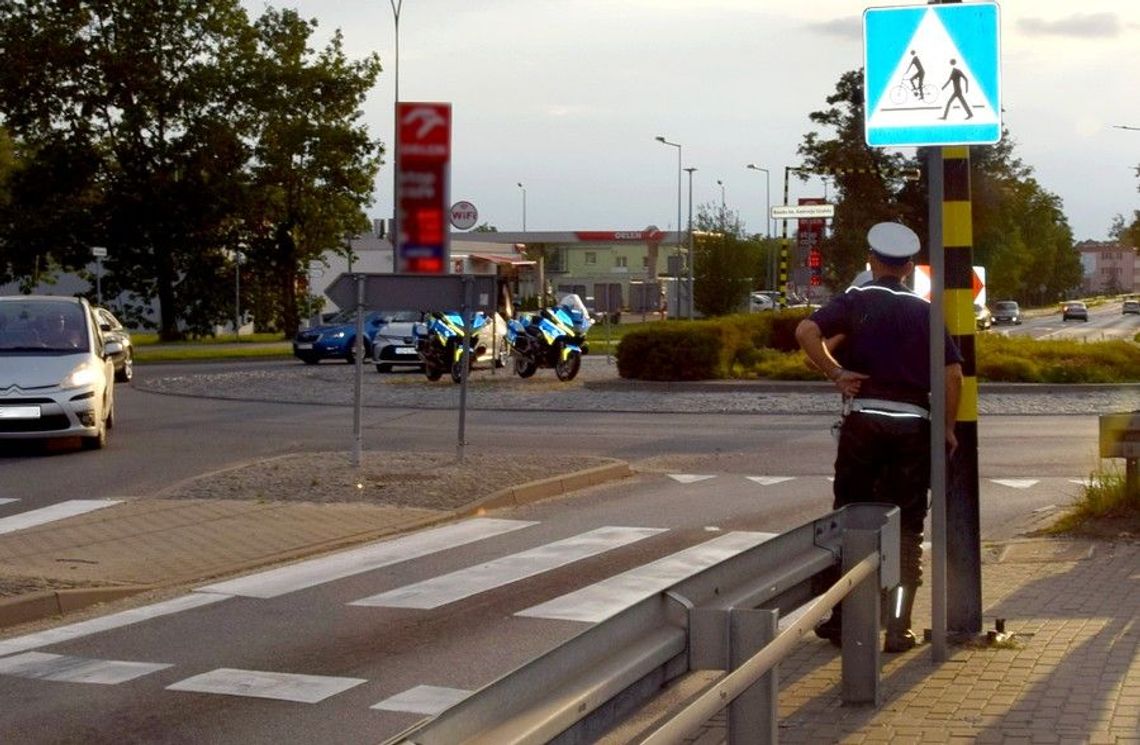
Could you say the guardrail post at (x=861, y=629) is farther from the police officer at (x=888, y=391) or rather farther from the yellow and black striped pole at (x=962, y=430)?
the yellow and black striped pole at (x=962, y=430)

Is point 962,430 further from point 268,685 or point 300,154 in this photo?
point 300,154

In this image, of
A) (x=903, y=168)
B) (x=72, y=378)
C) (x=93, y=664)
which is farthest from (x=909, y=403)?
(x=903, y=168)

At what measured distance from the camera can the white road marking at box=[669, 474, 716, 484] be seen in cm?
1724

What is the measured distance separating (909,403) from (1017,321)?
352ft

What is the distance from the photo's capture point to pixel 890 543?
22.8ft

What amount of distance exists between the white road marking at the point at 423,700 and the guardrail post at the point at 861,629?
4.90 feet

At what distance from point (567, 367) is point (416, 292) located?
17.6 m

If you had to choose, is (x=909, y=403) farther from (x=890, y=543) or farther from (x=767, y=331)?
(x=767, y=331)


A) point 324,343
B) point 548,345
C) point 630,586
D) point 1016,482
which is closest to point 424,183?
point 1016,482

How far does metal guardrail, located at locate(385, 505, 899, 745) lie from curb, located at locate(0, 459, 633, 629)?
4783 millimetres

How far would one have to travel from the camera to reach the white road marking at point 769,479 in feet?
55.9

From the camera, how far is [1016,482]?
56.4 ft

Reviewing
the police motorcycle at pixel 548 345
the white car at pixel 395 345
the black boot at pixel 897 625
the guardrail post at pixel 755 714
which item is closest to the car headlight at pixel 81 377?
the black boot at pixel 897 625

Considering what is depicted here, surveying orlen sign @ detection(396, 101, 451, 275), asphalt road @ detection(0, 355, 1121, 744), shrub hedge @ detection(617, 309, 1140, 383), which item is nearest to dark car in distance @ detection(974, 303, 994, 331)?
shrub hedge @ detection(617, 309, 1140, 383)
